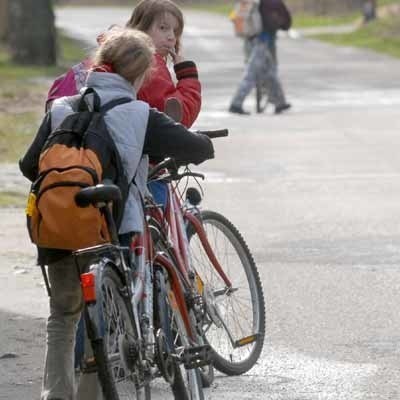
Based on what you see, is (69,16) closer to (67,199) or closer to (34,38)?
(34,38)

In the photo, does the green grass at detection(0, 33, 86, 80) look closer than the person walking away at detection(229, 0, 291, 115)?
No

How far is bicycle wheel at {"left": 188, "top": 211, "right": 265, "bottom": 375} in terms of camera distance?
7.12m

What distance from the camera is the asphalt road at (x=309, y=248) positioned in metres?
7.32

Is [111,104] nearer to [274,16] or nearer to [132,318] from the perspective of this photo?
[132,318]

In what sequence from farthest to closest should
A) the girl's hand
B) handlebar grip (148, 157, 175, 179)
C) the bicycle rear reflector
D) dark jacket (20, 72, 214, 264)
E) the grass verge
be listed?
the grass verge → the girl's hand → handlebar grip (148, 157, 175, 179) → dark jacket (20, 72, 214, 264) → the bicycle rear reflector

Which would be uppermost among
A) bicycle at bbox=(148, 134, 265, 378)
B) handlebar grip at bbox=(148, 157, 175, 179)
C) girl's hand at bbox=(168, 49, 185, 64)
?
girl's hand at bbox=(168, 49, 185, 64)

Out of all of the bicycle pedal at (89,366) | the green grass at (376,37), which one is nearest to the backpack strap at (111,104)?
the bicycle pedal at (89,366)

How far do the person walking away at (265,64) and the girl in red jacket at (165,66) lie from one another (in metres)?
13.7

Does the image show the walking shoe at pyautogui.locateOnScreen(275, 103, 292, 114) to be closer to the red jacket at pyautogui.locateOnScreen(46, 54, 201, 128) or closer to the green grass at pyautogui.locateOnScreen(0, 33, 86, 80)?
the green grass at pyautogui.locateOnScreen(0, 33, 86, 80)

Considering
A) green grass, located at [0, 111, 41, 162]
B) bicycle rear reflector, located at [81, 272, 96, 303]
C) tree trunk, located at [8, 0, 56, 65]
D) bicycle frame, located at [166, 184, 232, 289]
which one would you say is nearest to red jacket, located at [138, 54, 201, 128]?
bicycle frame, located at [166, 184, 232, 289]

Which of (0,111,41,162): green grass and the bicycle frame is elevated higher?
the bicycle frame

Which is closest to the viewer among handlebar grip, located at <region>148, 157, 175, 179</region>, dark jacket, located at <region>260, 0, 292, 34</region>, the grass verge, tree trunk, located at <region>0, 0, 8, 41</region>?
handlebar grip, located at <region>148, 157, 175, 179</region>

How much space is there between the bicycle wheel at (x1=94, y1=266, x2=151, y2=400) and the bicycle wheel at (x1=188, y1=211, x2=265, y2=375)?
1204 millimetres

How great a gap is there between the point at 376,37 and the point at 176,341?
1379 inches
